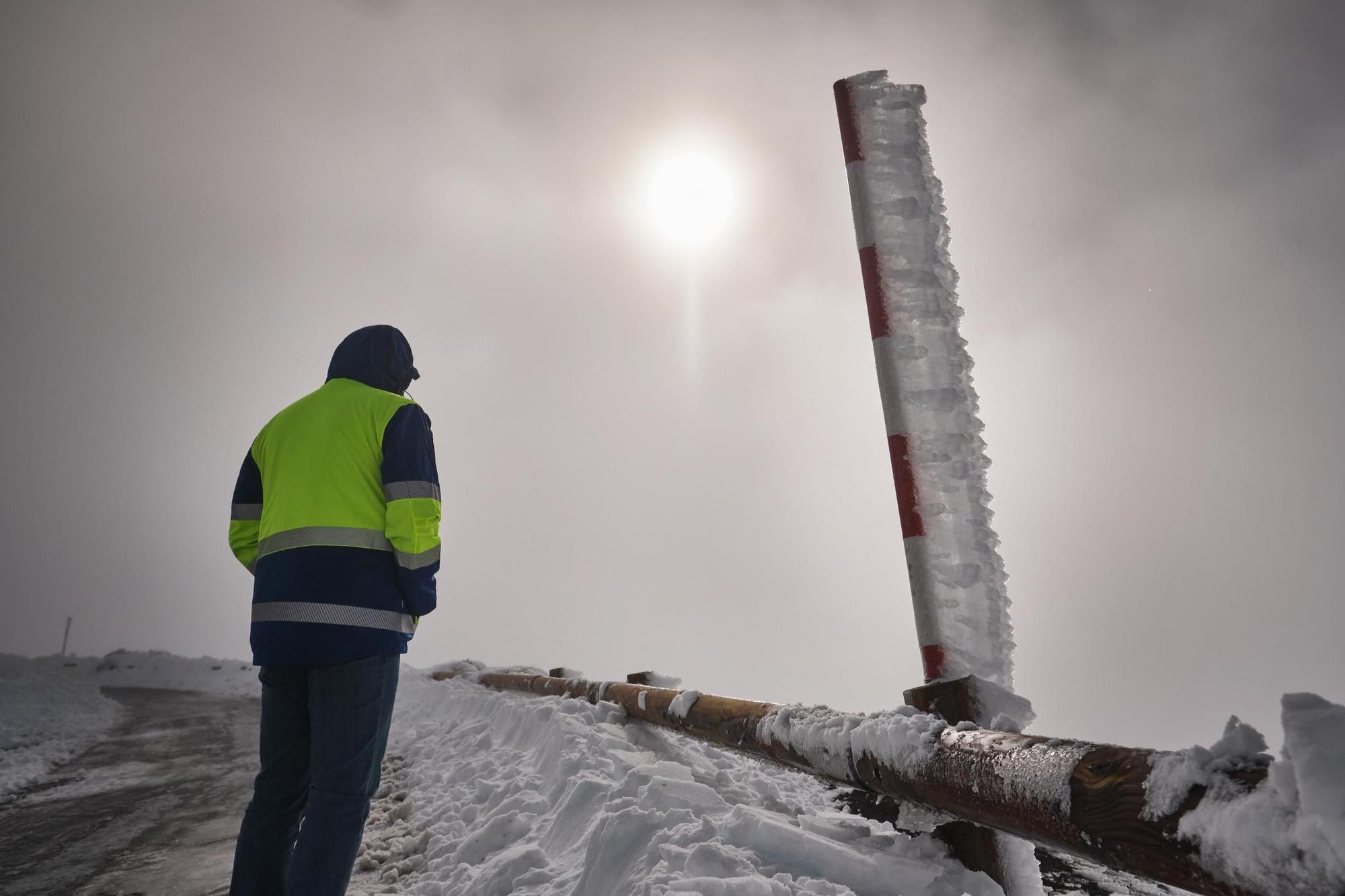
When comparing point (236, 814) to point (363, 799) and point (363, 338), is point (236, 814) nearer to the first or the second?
point (363, 799)

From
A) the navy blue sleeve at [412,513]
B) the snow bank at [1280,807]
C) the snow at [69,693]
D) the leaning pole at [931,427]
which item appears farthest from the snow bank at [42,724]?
the snow bank at [1280,807]

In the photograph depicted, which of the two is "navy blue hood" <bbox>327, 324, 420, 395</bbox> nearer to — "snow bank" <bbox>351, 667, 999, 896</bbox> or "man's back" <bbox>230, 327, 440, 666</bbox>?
"man's back" <bbox>230, 327, 440, 666</bbox>

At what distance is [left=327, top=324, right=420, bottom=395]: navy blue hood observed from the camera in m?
2.65

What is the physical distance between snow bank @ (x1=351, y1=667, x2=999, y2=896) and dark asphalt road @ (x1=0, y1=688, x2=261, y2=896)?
93 centimetres

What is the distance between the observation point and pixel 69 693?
12312 mm

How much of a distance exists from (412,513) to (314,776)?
2.93 feet

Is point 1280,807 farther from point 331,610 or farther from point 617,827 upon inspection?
point 331,610

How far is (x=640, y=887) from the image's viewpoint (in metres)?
2.04

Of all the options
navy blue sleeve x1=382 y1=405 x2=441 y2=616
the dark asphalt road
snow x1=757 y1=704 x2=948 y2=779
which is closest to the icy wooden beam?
snow x1=757 y1=704 x2=948 y2=779

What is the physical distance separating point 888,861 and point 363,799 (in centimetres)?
175

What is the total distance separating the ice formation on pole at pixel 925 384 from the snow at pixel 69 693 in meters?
6.73

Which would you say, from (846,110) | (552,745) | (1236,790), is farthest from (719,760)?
(846,110)

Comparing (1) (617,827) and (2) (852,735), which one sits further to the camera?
(1) (617,827)

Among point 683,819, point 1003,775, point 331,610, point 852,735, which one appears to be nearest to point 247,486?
point 331,610
